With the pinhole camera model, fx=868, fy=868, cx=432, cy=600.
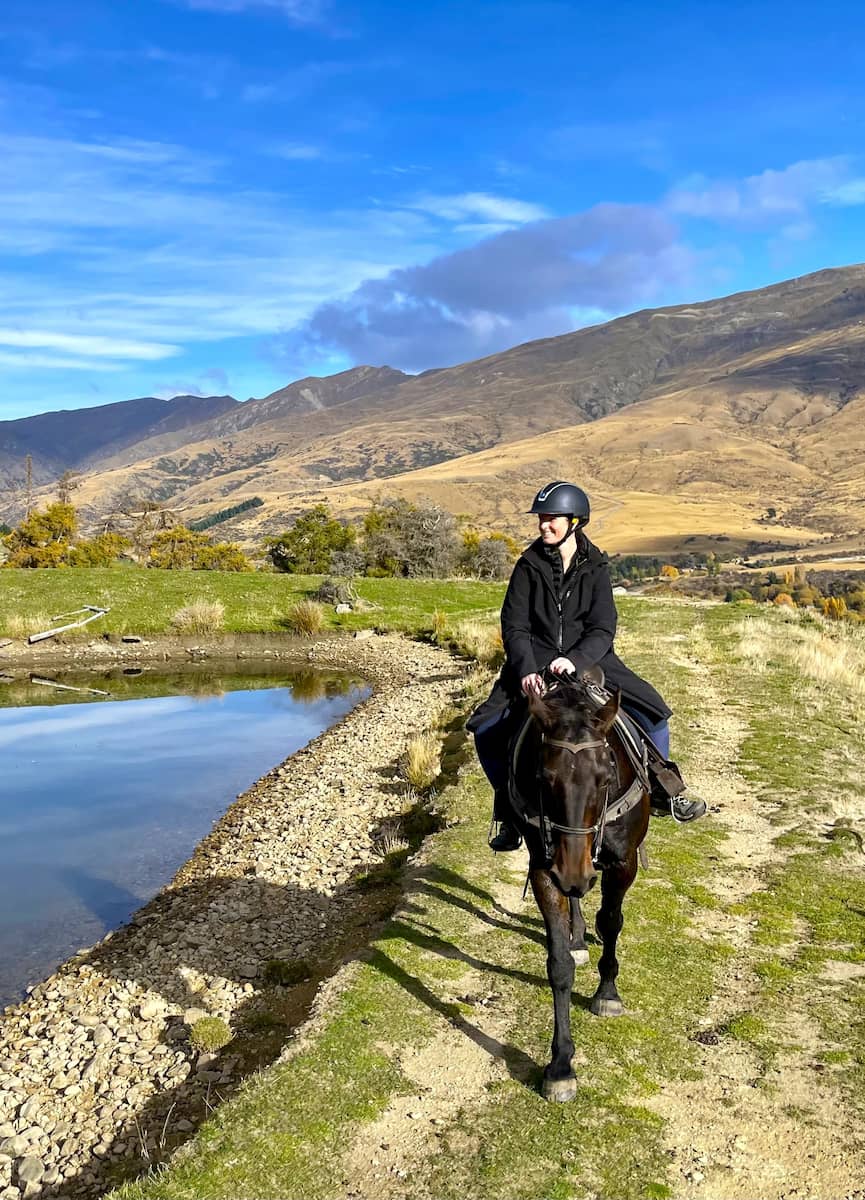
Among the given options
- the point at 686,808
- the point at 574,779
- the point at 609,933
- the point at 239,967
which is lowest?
the point at 239,967

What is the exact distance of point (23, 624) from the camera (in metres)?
31.7

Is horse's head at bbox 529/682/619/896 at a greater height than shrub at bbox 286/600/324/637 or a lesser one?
greater

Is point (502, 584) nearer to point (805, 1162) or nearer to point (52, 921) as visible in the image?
point (52, 921)

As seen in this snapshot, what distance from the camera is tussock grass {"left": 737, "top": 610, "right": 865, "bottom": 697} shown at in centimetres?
2132

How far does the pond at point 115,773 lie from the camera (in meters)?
11.5

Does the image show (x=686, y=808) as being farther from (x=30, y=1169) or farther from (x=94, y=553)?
(x=94, y=553)

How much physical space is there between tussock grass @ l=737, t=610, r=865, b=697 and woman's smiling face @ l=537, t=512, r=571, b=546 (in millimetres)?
16141

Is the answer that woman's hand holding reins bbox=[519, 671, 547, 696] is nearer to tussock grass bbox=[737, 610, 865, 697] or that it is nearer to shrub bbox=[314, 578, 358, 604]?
tussock grass bbox=[737, 610, 865, 697]

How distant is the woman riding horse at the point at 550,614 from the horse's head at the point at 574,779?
2.51 feet

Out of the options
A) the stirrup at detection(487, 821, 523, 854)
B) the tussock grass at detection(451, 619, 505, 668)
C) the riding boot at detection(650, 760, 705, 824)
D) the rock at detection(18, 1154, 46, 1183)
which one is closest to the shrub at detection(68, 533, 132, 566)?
the tussock grass at detection(451, 619, 505, 668)

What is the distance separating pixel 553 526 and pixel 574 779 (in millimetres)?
2016

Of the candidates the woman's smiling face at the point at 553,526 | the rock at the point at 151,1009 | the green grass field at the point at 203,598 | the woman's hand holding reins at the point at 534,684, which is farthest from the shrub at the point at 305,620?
the woman's hand holding reins at the point at 534,684

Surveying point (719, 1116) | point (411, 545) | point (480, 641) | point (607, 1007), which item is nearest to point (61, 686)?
point (480, 641)

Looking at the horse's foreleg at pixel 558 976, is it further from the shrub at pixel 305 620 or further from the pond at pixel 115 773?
the shrub at pixel 305 620
